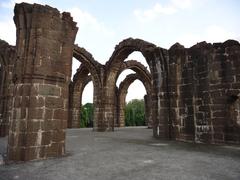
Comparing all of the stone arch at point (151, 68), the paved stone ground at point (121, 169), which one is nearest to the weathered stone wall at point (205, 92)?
the stone arch at point (151, 68)

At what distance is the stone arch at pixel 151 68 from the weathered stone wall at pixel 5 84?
17.4 ft

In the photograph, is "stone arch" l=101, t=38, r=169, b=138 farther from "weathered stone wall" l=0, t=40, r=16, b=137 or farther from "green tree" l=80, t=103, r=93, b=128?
"green tree" l=80, t=103, r=93, b=128

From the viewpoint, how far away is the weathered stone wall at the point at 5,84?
9273 mm

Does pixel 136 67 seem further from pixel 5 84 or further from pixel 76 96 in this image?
pixel 5 84

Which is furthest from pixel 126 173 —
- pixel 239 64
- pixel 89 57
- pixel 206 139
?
pixel 89 57

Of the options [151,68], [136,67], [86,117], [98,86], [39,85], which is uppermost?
[136,67]

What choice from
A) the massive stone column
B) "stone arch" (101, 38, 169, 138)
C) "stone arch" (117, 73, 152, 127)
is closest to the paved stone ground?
the massive stone column

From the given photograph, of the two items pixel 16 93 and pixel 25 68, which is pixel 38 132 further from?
pixel 25 68

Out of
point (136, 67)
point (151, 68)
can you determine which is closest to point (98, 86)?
point (136, 67)

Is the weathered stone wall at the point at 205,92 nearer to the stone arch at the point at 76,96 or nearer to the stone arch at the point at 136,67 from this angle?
the stone arch at the point at 136,67

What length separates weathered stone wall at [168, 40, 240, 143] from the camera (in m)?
6.65

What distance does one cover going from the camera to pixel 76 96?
690 inches

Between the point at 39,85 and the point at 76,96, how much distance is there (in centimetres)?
1347

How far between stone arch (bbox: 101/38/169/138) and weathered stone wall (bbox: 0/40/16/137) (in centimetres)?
530
